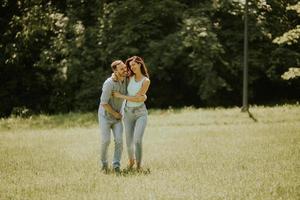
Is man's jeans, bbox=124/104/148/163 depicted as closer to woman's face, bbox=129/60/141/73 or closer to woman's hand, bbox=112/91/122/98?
woman's hand, bbox=112/91/122/98

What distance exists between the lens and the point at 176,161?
11.1 m

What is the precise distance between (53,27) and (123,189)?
66.4 feet

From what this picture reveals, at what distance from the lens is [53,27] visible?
27.3m

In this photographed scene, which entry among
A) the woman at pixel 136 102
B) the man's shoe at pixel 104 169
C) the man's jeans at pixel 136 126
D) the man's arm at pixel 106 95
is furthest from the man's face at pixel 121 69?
the man's shoe at pixel 104 169

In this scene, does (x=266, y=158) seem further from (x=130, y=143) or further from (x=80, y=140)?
(x=80, y=140)

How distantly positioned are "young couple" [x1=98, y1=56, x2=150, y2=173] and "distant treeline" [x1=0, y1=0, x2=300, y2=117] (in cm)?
1379

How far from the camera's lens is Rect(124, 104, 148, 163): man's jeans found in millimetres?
9977

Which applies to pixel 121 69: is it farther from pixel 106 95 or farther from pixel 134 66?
pixel 106 95

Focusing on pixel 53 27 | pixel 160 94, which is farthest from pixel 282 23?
pixel 53 27

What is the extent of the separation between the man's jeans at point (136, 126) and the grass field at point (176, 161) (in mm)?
540

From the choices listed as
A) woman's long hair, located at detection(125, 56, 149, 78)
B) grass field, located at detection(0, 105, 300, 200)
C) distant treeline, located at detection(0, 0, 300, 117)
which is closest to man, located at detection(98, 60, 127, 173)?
woman's long hair, located at detection(125, 56, 149, 78)

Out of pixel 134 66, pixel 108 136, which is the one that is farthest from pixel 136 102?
pixel 108 136

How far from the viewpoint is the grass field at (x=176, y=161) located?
26.7ft

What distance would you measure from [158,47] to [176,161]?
1451 centimetres
